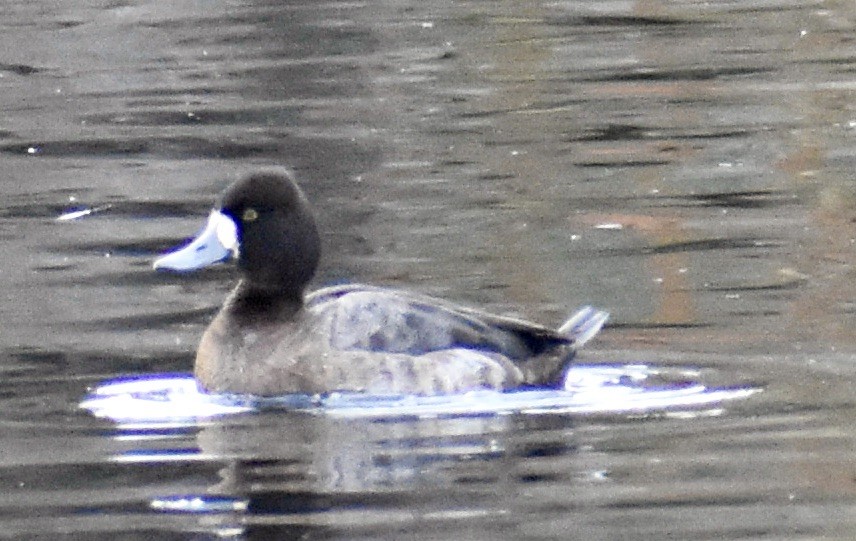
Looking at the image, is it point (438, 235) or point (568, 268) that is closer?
point (568, 268)

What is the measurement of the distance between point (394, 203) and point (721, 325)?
365cm

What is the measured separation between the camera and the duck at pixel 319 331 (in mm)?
8898

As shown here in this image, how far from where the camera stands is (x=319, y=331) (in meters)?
9.04

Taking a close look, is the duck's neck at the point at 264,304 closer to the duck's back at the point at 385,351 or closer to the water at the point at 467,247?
the duck's back at the point at 385,351

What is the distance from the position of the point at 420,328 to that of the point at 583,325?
2.37ft

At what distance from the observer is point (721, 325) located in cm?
972

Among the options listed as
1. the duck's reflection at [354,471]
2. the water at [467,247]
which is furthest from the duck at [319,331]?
the duck's reflection at [354,471]

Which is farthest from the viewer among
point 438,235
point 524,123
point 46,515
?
point 524,123

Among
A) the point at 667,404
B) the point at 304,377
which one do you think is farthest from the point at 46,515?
the point at 667,404

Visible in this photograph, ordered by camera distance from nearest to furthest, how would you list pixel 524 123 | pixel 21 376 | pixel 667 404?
pixel 667 404 → pixel 21 376 → pixel 524 123

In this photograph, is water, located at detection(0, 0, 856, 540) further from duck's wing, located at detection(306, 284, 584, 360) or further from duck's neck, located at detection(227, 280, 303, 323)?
duck's neck, located at detection(227, 280, 303, 323)

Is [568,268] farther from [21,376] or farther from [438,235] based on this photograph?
[21,376]

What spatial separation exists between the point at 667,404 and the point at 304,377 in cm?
138

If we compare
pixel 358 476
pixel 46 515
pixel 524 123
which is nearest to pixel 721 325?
pixel 358 476
